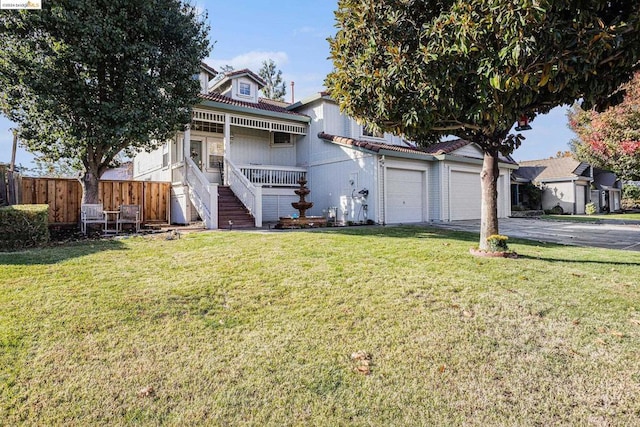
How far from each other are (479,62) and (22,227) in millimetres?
9240

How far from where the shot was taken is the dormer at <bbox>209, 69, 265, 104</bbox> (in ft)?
53.1

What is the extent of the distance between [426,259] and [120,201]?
444 inches

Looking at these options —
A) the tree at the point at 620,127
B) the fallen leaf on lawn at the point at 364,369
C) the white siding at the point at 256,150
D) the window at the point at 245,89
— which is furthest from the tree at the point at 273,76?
the fallen leaf on lawn at the point at 364,369

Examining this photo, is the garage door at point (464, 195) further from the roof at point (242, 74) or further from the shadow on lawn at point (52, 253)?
the shadow on lawn at point (52, 253)

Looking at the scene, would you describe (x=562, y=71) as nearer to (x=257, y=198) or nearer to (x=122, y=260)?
(x=122, y=260)

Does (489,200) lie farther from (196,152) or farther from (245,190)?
(196,152)

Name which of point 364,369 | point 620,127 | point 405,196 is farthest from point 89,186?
point 620,127

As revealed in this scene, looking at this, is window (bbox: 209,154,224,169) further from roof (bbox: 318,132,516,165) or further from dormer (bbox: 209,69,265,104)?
roof (bbox: 318,132,516,165)

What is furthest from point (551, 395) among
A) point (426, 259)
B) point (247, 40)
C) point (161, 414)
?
point (247, 40)

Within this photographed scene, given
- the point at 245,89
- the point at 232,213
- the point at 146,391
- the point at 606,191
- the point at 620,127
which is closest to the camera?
the point at 146,391

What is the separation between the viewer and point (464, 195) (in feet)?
56.3

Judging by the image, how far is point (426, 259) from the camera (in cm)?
645

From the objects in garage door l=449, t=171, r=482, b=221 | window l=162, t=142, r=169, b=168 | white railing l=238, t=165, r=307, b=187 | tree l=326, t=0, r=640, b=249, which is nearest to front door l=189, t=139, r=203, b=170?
window l=162, t=142, r=169, b=168

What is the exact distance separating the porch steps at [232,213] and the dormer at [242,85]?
5.44 meters
